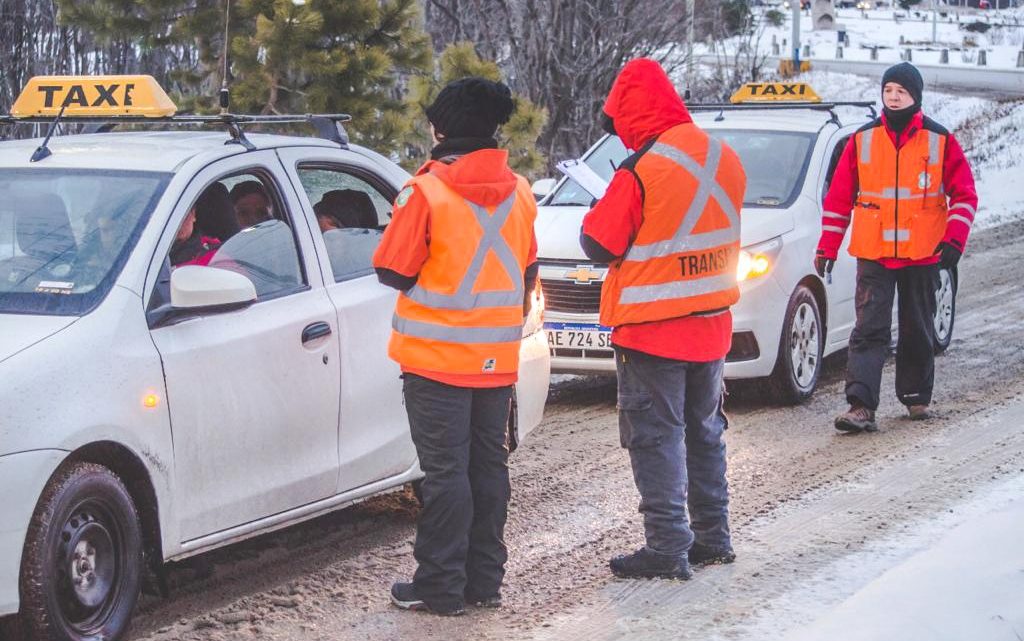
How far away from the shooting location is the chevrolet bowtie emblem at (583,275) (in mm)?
9258

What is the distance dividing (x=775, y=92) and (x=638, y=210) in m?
6.50

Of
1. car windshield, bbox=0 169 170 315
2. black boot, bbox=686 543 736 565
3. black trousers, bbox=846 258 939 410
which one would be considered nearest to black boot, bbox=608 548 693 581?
black boot, bbox=686 543 736 565

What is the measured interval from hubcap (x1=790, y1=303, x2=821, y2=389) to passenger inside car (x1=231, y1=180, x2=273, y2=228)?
4160 mm

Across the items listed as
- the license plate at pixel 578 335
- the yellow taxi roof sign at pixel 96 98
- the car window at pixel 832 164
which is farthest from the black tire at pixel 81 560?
the car window at pixel 832 164

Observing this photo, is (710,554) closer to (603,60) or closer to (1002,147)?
(603,60)

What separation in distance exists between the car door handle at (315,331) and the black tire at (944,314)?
6.17m

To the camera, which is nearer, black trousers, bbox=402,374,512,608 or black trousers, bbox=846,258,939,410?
black trousers, bbox=402,374,512,608

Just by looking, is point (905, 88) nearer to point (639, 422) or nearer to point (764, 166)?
point (764, 166)

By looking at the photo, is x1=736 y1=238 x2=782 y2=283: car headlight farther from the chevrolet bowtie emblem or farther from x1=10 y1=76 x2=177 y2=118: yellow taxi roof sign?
x1=10 y1=76 x2=177 y2=118: yellow taxi roof sign

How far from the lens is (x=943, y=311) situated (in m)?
11.2

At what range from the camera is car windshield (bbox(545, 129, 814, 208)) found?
32.8ft

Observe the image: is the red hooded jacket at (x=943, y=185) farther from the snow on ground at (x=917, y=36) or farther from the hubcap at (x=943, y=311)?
the snow on ground at (x=917, y=36)

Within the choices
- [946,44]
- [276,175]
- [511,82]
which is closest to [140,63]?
[511,82]

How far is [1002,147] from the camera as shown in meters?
27.4
